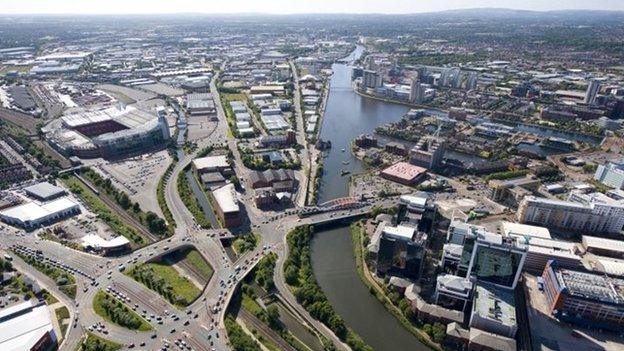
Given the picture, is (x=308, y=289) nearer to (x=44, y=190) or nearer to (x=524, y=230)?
(x=524, y=230)

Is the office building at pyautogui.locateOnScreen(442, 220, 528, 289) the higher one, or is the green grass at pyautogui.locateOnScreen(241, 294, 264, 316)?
the office building at pyautogui.locateOnScreen(442, 220, 528, 289)

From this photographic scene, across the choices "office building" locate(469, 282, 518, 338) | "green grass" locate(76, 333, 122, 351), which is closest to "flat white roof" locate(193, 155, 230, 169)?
"green grass" locate(76, 333, 122, 351)

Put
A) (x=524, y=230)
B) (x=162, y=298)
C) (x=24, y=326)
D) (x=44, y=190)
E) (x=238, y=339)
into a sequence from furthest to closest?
1. (x=44, y=190)
2. (x=524, y=230)
3. (x=162, y=298)
4. (x=24, y=326)
5. (x=238, y=339)

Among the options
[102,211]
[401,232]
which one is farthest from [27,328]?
[401,232]

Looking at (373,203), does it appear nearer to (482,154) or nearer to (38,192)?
(482,154)

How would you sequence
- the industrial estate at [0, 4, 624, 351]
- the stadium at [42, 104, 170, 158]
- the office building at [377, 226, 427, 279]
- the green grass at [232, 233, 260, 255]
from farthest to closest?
the stadium at [42, 104, 170, 158], the green grass at [232, 233, 260, 255], the office building at [377, 226, 427, 279], the industrial estate at [0, 4, 624, 351]

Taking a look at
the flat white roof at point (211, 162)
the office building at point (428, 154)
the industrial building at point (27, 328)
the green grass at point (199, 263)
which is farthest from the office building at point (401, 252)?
the flat white roof at point (211, 162)

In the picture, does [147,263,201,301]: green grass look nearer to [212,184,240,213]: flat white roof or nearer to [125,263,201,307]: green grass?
[125,263,201,307]: green grass
